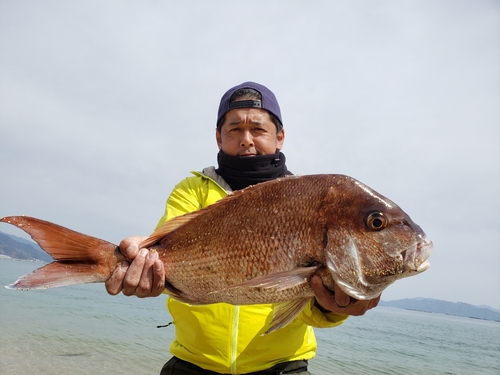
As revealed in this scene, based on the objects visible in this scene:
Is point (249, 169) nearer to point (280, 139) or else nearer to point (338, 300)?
point (280, 139)

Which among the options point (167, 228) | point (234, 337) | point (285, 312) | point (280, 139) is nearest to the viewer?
point (285, 312)

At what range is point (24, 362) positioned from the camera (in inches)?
381

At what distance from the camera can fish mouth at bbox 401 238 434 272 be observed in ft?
7.33

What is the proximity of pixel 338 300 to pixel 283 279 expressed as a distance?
0.43 metres

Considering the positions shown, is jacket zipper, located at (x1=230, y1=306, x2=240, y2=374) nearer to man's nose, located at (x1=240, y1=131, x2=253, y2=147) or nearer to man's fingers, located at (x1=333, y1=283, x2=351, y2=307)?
man's fingers, located at (x1=333, y1=283, x2=351, y2=307)

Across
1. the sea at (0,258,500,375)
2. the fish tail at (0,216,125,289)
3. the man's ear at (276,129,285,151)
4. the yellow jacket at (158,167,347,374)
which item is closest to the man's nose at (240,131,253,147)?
the man's ear at (276,129,285,151)

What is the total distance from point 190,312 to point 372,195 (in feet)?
5.82

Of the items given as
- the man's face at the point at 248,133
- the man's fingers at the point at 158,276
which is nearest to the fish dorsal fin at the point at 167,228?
the man's fingers at the point at 158,276

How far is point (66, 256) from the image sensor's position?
2.32 meters

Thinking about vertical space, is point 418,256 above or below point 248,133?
below

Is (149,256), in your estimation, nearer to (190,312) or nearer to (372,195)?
(190,312)

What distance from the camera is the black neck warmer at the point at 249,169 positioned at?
11.7ft

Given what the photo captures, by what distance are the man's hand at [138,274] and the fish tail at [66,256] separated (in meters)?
0.05

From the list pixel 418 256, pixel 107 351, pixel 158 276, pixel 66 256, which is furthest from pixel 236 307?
pixel 107 351
